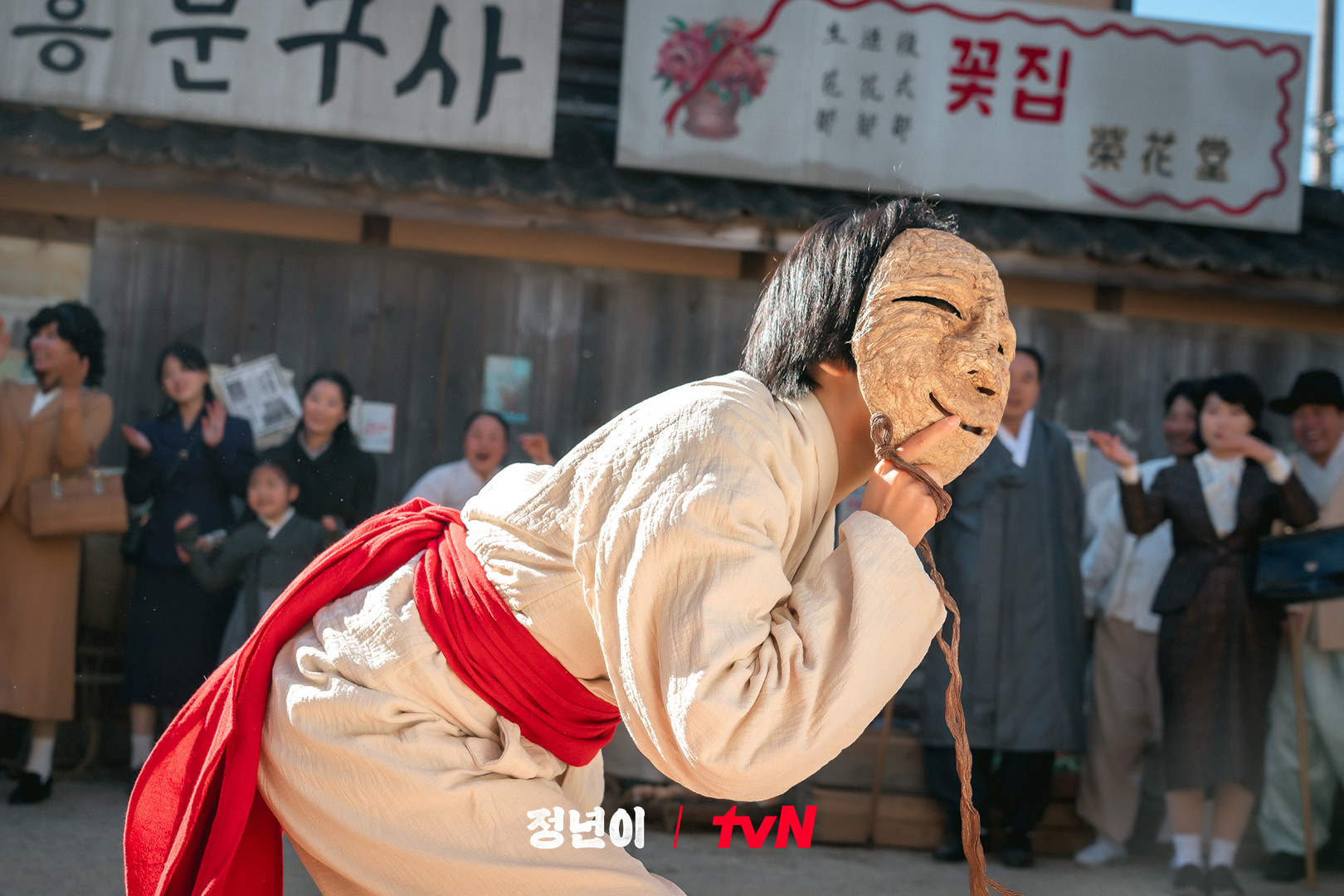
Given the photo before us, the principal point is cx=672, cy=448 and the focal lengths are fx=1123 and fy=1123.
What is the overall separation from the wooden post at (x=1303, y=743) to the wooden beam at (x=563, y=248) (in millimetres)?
3144

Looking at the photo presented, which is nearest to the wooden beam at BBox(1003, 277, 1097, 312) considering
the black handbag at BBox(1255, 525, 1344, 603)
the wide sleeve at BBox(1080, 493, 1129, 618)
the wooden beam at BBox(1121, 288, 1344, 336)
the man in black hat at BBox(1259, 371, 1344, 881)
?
the wooden beam at BBox(1121, 288, 1344, 336)

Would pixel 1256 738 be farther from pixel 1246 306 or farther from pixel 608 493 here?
pixel 608 493

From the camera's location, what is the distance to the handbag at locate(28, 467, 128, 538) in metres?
4.94

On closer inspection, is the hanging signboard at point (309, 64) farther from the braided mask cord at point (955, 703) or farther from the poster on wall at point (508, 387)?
the braided mask cord at point (955, 703)

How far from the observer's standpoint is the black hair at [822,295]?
167cm

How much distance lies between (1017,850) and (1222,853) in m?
0.83

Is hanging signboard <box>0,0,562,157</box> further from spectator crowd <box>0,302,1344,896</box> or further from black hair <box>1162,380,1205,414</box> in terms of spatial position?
black hair <box>1162,380,1205,414</box>

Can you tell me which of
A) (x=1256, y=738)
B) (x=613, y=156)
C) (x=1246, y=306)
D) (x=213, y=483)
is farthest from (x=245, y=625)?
(x=1246, y=306)

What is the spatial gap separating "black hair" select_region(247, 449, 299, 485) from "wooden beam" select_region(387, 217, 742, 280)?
51.1 inches

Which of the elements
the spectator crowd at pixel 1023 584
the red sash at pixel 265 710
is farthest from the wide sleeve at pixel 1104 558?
the red sash at pixel 265 710

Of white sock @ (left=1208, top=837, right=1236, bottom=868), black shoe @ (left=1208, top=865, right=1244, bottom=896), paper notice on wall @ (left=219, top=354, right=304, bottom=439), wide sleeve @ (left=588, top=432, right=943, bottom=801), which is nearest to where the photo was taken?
wide sleeve @ (left=588, top=432, right=943, bottom=801)

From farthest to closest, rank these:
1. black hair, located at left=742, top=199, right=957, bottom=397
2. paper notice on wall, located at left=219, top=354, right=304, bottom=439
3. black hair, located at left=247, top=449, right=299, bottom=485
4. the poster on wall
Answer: the poster on wall → paper notice on wall, located at left=219, top=354, right=304, bottom=439 → black hair, located at left=247, top=449, right=299, bottom=485 → black hair, located at left=742, top=199, right=957, bottom=397

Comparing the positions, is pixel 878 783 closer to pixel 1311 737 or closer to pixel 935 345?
pixel 1311 737

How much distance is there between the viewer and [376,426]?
586 cm
